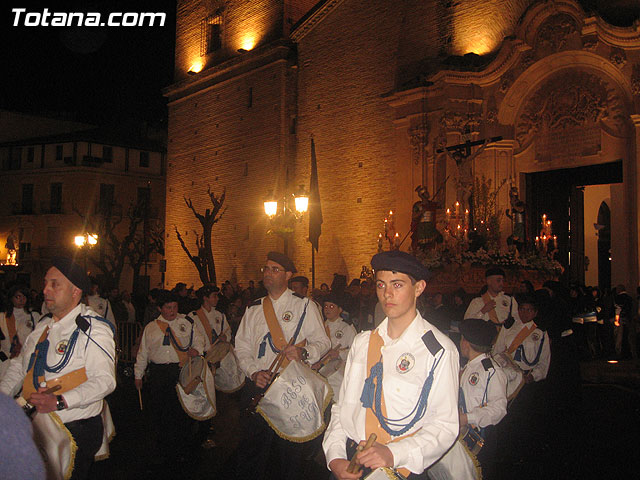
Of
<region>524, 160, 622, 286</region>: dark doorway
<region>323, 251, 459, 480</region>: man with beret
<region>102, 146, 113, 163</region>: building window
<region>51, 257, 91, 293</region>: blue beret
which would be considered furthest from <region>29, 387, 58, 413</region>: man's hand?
<region>102, 146, 113, 163</region>: building window

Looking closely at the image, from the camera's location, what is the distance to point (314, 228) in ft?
66.7

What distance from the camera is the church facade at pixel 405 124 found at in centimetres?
1708

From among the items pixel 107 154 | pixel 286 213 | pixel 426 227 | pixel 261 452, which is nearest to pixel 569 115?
pixel 426 227

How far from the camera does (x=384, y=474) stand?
3.49 meters

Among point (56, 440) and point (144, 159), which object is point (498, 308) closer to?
point (56, 440)

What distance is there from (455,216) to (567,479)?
9.82 metres

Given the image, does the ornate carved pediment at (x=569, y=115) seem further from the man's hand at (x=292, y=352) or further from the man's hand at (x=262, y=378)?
the man's hand at (x=262, y=378)

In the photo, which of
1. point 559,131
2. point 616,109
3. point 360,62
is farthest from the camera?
point 360,62

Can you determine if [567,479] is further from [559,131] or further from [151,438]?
[559,131]

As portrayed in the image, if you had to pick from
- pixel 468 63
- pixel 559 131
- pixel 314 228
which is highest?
pixel 468 63

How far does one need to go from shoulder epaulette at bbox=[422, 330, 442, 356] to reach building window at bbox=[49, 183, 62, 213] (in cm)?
4798

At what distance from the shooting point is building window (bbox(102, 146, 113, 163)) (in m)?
49.5

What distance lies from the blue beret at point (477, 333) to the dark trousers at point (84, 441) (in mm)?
2969

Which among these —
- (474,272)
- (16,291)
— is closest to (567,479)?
(16,291)
